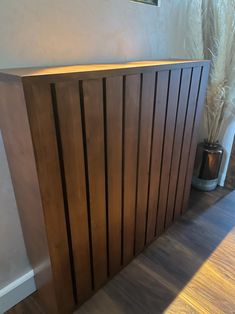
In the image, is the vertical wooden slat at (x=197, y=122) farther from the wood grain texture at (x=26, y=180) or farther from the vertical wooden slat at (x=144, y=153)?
the wood grain texture at (x=26, y=180)

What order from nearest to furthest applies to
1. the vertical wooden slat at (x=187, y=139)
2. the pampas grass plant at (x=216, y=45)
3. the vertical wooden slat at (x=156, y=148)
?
the vertical wooden slat at (x=156, y=148)
the vertical wooden slat at (x=187, y=139)
the pampas grass plant at (x=216, y=45)

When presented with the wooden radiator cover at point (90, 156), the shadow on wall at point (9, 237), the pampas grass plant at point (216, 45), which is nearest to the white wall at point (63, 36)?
the shadow on wall at point (9, 237)

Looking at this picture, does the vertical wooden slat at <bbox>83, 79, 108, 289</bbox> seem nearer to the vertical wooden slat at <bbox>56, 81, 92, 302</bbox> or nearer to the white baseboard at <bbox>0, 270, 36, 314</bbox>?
the vertical wooden slat at <bbox>56, 81, 92, 302</bbox>

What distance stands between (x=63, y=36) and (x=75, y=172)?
0.62m

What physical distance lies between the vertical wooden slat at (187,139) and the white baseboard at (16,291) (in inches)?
43.2

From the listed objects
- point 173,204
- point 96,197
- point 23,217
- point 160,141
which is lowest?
point 173,204

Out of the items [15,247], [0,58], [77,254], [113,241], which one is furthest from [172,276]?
[0,58]

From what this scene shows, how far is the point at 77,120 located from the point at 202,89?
39.3 inches

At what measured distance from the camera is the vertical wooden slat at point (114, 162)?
0.91 metres

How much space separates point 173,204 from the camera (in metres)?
1.71

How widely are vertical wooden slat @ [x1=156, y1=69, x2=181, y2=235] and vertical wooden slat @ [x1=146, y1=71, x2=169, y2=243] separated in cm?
4

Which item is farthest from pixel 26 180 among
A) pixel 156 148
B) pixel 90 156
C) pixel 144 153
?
pixel 156 148

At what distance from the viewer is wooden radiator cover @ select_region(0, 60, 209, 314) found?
2.48 feet

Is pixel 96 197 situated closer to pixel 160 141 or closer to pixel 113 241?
pixel 113 241
